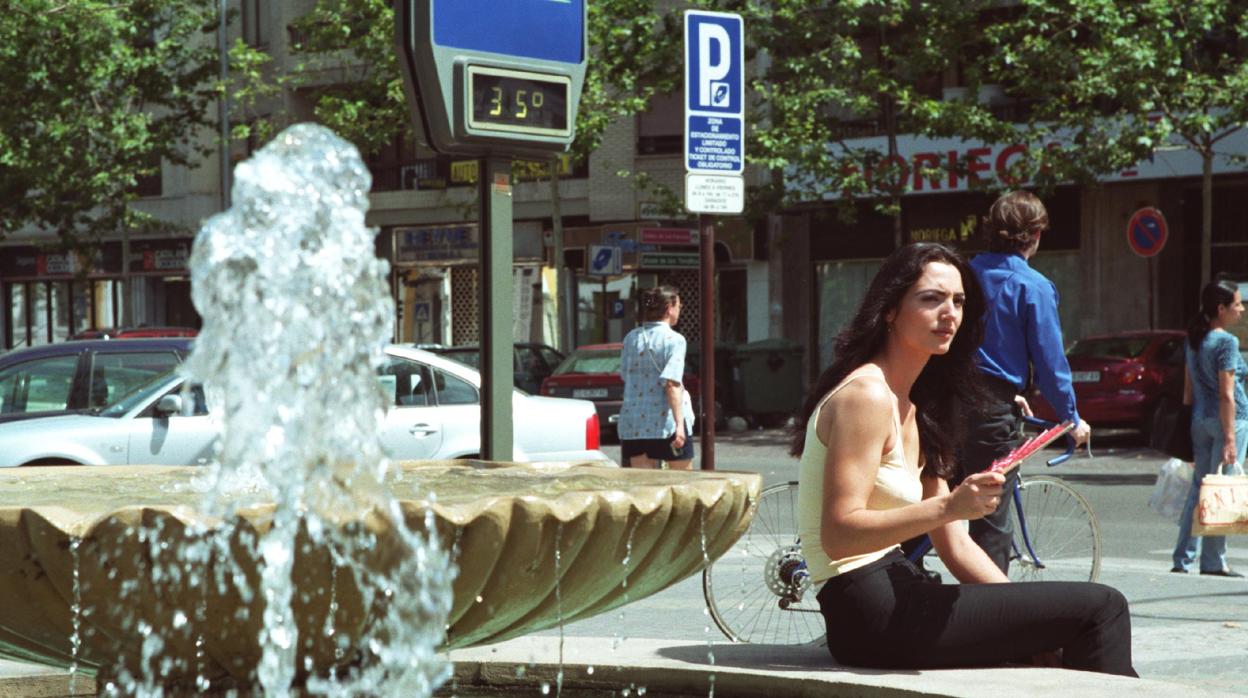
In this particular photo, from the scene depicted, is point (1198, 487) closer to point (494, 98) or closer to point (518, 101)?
point (518, 101)

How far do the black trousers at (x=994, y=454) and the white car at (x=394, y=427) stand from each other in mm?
5915

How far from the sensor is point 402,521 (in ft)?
10.7

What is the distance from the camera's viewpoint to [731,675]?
4.45 metres

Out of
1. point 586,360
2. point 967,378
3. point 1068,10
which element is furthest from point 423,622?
point 1068,10

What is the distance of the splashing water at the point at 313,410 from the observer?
331 cm

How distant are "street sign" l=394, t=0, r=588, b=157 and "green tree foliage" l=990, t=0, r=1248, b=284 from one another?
17.4 meters

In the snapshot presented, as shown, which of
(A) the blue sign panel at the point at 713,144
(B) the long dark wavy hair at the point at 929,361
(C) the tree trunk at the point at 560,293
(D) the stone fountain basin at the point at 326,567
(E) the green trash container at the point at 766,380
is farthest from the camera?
(C) the tree trunk at the point at 560,293

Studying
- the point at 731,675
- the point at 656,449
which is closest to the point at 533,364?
the point at 656,449

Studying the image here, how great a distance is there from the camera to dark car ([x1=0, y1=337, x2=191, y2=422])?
13.5m

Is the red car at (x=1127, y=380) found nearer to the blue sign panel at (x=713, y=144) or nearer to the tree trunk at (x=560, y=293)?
the tree trunk at (x=560, y=293)

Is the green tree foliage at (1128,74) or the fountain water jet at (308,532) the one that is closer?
the fountain water jet at (308,532)

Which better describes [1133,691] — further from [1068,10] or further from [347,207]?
[1068,10]

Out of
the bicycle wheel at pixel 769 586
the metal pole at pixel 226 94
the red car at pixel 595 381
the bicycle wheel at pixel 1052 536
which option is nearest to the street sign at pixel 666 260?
the red car at pixel 595 381

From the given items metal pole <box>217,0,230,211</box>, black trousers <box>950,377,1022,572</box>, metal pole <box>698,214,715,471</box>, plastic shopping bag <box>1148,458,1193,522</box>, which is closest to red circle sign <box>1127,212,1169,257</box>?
plastic shopping bag <box>1148,458,1193,522</box>
